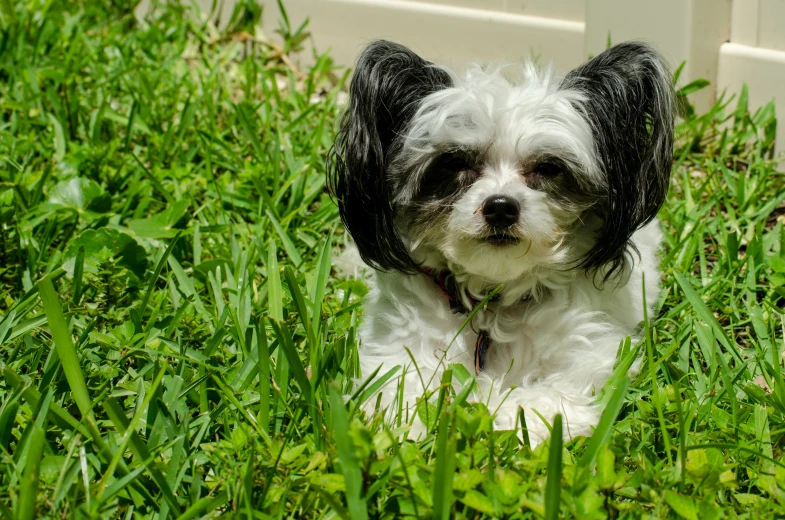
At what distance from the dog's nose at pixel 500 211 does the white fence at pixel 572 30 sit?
52.3 inches

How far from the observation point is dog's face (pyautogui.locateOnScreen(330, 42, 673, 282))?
246 cm

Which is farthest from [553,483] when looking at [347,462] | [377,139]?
[377,139]

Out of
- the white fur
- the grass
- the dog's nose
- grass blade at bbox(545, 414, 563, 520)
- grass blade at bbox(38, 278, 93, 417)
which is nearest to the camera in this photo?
grass blade at bbox(545, 414, 563, 520)

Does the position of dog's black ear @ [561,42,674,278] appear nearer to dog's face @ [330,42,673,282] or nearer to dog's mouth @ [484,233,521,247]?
dog's face @ [330,42,673,282]

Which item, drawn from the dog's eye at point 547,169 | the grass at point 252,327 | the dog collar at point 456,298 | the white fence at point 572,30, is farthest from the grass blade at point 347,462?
the white fence at point 572,30

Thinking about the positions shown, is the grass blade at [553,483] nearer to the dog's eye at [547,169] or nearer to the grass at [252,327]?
the grass at [252,327]

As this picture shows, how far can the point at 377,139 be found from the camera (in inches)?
100

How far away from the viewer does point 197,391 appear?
2.38 metres

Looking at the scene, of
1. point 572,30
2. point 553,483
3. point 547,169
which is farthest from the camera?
point 572,30

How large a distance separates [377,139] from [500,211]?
1.48 ft

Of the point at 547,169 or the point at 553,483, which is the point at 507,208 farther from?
the point at 553,483

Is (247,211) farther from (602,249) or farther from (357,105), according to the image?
(602,249)

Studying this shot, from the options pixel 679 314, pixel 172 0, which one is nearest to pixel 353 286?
pixel 679 314

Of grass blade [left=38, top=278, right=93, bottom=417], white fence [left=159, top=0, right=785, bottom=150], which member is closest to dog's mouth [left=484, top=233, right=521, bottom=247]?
grass blade [left=38, top=278, right=93, bottom=417]
